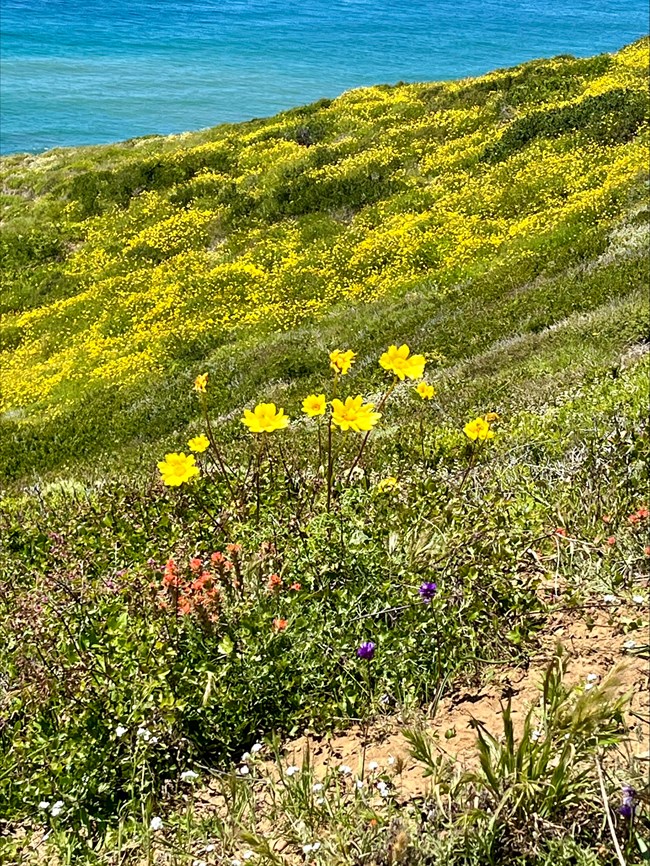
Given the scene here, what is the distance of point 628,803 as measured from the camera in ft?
7.36

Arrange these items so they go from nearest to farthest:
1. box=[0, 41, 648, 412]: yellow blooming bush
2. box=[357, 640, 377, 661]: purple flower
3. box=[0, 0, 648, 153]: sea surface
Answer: box=[357, 640, 377, 661]: purple flower, box=[0, 41, 648, 412]: yellow blooming bush, box=[0, 0, 648, 153]: sea surface

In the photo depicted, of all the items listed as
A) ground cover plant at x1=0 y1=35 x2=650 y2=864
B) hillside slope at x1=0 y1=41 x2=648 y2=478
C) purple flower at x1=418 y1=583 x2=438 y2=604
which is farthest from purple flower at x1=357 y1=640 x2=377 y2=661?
hillside slope at x1=0 y1=41 x2=648 y2=478

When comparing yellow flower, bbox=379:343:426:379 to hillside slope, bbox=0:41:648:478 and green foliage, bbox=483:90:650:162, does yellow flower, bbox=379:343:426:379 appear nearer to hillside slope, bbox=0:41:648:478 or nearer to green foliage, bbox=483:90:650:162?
hillside slope, bbox=0:41:648:478

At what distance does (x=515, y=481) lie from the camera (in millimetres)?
5145

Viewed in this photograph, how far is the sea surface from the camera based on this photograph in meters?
66.4

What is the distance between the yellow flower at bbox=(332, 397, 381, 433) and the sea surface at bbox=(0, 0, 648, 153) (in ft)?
196

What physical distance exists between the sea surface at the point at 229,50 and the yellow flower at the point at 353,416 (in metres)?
59.7

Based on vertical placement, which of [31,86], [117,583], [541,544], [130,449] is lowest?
[130,449]

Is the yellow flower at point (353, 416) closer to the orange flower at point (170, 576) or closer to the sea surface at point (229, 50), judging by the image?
the orange flower at point (170, 576)

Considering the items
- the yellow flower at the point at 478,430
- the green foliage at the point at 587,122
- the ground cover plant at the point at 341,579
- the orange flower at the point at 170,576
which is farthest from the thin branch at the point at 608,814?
the green foliage at the point at 587,122

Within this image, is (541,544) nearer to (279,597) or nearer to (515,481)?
(515,481)

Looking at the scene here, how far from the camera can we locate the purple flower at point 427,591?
11.6 ft

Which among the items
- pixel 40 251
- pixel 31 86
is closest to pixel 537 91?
pixel 40 251

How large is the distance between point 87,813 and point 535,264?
1860 centimetres
